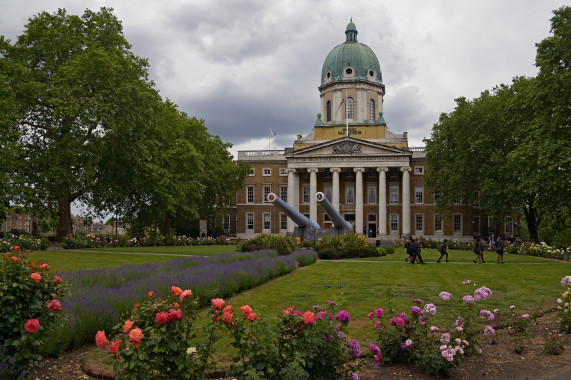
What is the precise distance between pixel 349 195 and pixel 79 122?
41831 mm

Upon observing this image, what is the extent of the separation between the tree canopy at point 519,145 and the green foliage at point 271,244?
41.8 feet

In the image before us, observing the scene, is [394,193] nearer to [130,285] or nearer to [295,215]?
[295,215]

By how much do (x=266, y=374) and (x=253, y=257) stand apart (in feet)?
48.6

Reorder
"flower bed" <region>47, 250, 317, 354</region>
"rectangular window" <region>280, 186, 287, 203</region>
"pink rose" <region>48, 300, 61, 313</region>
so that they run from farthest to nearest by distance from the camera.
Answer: "rectangular window" <region>280, 186, 287, 203</region>, "flower bed" <region>47, 250, 317, 354</region>, "pink rose" <region>48, 300, 61, 313</region>

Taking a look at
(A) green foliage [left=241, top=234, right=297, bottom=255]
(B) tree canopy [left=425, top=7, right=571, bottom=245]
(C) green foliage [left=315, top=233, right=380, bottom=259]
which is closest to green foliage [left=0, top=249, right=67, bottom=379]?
(A) green foliage [left=241, top=234, right=297, bottom=255]

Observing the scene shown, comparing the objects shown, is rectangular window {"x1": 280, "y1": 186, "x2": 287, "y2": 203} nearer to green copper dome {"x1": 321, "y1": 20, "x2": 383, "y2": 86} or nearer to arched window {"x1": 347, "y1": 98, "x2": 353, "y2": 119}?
arched window {"x1": 347, "y1": 98, "x2": 353, "y2": 119}

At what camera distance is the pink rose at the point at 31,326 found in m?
5.41

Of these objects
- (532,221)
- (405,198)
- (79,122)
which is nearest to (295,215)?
(79,122)

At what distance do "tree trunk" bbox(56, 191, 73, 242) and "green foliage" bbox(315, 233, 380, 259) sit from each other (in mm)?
17634

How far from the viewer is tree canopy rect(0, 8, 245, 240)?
28.9 metres

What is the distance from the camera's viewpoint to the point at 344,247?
2906 cm

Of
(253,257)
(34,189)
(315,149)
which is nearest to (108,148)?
(34,189)

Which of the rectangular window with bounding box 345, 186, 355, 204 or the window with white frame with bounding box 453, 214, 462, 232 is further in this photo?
the rectangular window with bounding box 345, 186, 355, 204

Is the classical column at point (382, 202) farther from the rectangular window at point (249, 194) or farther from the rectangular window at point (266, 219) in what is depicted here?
the rectangular window at point (249, 194)
